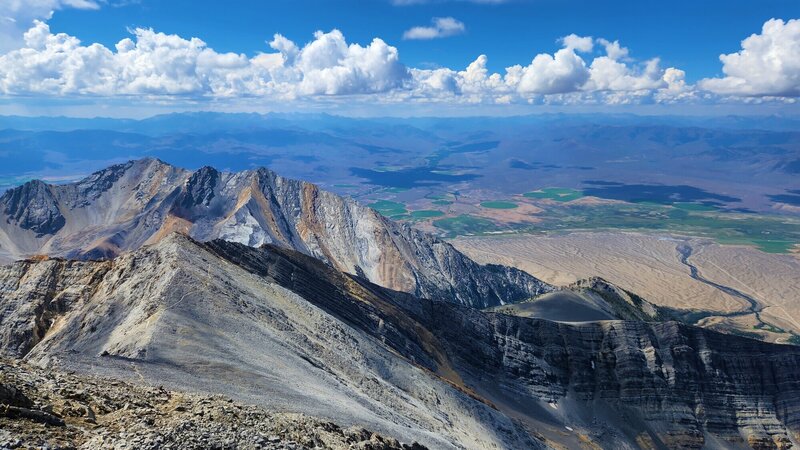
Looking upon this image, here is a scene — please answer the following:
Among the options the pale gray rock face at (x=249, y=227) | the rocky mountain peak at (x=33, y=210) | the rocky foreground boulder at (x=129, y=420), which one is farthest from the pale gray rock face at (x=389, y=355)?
the rocky mountain peak at (x=33, y=210)

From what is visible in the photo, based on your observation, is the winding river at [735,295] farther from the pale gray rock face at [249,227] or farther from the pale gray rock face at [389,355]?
the pale gray rock face at [389,355]

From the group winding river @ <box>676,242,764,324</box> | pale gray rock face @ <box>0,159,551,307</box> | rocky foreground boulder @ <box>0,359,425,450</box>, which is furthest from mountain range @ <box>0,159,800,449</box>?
winding river @ <box>676,242,764,324</box>

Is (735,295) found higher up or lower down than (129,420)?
lower down

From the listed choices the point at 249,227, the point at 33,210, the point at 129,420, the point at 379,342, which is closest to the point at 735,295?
the point at 249,227

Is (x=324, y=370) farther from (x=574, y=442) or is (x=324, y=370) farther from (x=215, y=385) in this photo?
(x=574, y=442)

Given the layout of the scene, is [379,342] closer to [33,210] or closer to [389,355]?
[389,355]
